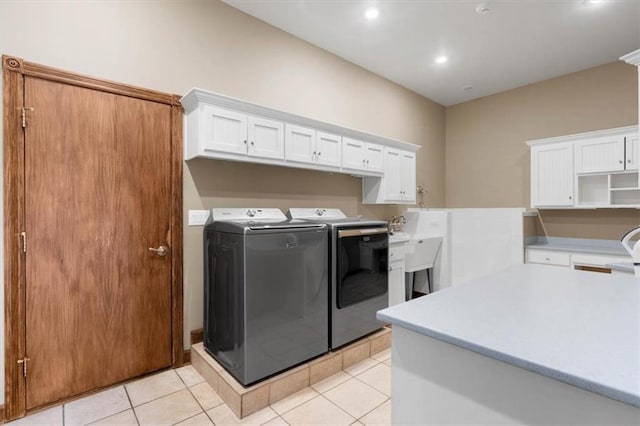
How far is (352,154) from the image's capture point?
3367mm

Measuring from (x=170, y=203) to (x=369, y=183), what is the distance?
228 cm

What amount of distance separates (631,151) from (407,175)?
2.33 meters

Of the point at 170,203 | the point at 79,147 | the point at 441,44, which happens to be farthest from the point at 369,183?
the point at 79,147

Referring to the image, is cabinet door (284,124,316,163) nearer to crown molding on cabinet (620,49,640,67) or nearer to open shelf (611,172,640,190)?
crown molding on cabinet (620,49,640,67)

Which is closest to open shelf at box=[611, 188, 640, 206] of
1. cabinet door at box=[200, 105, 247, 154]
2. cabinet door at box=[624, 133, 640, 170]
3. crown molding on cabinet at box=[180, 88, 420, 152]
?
cabinet door at box=[624, 133, 640, 170]

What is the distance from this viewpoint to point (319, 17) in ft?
9.68

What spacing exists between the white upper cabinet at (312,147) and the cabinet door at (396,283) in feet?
4.06

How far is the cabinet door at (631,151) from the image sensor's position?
3.33 metres

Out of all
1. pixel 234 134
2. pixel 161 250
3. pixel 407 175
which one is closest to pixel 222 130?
pixel 234 134

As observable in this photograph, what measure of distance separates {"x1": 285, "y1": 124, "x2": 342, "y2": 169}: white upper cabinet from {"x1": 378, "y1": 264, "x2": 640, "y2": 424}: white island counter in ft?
A: 6.39

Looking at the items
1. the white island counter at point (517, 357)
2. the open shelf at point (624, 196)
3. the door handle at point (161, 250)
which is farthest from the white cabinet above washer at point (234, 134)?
the open shelf at point (624, 196)

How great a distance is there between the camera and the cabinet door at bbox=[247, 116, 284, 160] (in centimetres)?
256

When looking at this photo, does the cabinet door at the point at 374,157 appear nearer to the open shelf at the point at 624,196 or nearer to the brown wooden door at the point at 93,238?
the brown wooden door at the point at 93,238

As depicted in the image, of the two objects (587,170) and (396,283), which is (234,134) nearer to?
(396,283)
